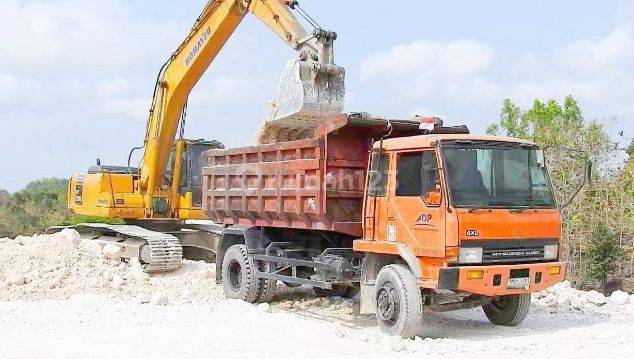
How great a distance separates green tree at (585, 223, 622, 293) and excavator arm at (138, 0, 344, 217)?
626 inches

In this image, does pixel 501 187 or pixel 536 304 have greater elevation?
pixel 501 187

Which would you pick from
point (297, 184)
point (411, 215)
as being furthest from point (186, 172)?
point (411, 215)

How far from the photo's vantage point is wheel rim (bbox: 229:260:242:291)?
1220cm

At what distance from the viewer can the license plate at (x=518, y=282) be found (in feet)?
28.1

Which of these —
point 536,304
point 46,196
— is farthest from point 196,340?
point 46,196

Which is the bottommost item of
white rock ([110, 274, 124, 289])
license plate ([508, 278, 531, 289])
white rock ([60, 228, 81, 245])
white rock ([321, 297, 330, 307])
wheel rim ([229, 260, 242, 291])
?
white rock ([321, 297, 330, 307])

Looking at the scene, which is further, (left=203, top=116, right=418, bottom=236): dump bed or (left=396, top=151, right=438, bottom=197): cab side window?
(left=203, top=116, right=418, bottom=236): dump bed

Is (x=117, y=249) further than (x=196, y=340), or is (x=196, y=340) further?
(x=117, y=249)

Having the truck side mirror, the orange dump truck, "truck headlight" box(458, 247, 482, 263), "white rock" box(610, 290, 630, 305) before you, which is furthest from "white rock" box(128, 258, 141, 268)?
"white rock" box(610, 290, 630, 305)

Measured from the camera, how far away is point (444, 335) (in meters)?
9.30

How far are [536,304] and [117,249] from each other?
305 inches

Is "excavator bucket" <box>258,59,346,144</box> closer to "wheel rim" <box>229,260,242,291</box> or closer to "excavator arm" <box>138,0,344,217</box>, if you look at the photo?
"excavator arm" <box>138,0,344,217</box>

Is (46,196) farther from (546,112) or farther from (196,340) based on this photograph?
(196,340)

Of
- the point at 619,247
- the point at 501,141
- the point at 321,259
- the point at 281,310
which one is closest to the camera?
the point at 501,141
